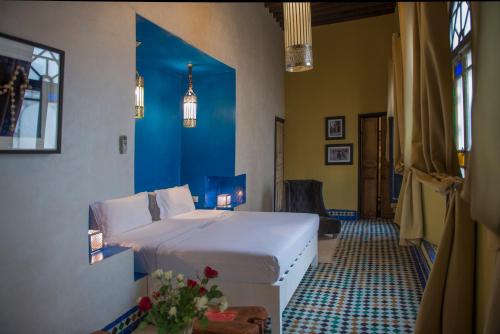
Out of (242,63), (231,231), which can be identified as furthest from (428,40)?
(242,63)

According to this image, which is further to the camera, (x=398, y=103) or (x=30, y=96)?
(x=398, y=103)

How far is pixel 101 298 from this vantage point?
286 cm

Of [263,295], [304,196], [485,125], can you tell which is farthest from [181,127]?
[485,125]

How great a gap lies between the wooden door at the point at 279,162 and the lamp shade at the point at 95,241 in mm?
5079

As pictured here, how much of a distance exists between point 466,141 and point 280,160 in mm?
5597

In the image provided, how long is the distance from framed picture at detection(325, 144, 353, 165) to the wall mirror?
21.7 ft

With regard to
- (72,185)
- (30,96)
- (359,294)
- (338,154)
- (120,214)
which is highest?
(30,96)

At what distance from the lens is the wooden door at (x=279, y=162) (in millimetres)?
8086

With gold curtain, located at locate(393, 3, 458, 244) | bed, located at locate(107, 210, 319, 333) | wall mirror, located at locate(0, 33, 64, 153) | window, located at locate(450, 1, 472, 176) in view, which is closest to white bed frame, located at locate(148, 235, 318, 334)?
bed, located at locate(107, 210, 319, 333)

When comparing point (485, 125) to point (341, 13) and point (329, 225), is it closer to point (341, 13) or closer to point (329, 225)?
point (329, 225)

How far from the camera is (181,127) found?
20.6 ft

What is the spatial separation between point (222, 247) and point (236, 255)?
17 cm

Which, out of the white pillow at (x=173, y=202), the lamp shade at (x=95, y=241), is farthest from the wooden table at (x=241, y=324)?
the white pillow at (x=173, y=202)

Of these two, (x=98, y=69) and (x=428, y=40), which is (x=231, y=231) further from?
(x=428, y=40)
